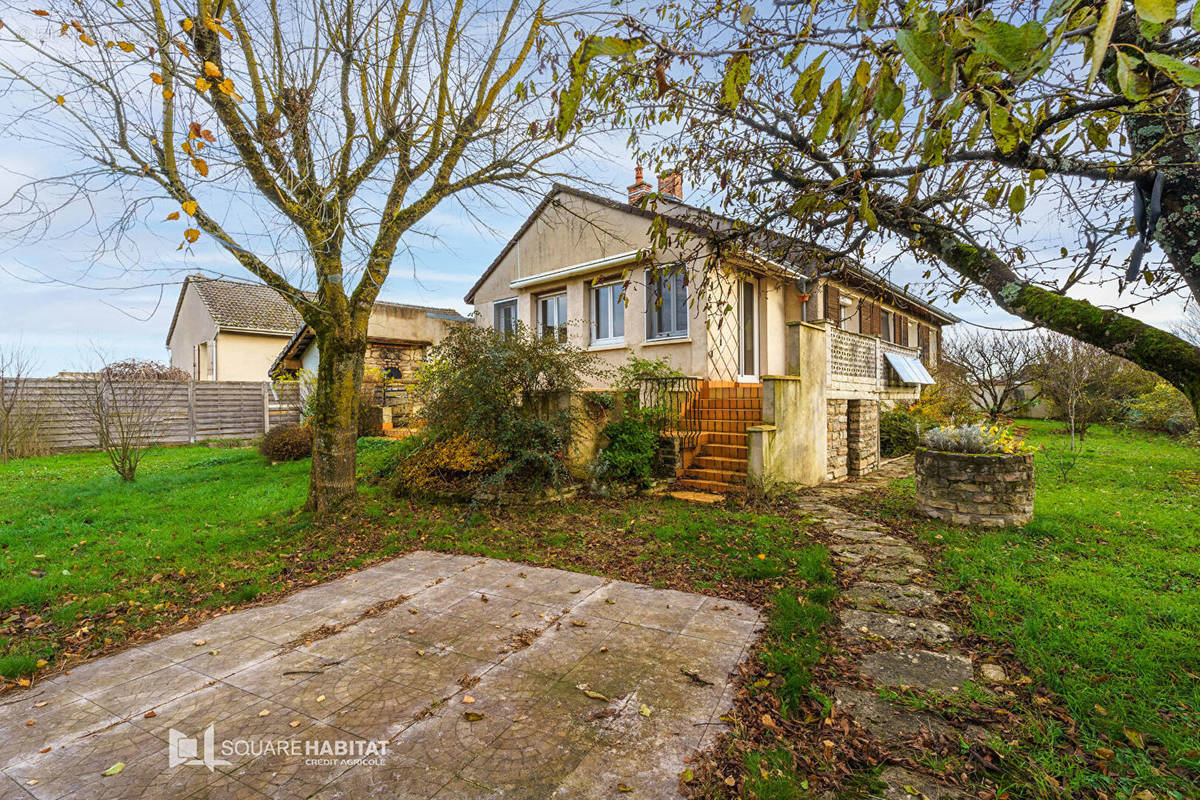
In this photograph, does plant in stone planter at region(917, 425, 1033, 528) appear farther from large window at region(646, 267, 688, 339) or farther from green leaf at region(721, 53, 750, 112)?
green leaf at region(721, 53, 750, 112)

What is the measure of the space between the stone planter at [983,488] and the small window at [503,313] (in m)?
9.97

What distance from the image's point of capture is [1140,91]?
117cm

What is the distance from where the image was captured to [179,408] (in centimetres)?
1441

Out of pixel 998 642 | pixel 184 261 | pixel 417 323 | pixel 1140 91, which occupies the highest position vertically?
pixel 417 323

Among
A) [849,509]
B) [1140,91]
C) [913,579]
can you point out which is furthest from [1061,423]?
[1140,91]

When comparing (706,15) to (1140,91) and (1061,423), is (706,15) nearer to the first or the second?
(1140,91)

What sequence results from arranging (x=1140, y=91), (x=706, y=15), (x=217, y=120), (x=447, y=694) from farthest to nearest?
(x=217, y=120), (x=706, y=15), (x=447, y=694), (x=1140, y=91)

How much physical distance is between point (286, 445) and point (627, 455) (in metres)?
7.55

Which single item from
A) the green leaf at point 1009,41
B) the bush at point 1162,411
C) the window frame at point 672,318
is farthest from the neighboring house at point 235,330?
the bush at point 1162,411

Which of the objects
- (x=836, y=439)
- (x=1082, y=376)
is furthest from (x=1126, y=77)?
(x=1082, y=376)

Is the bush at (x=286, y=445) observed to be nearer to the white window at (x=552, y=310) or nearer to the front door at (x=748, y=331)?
the white window at (x=552, y=310)

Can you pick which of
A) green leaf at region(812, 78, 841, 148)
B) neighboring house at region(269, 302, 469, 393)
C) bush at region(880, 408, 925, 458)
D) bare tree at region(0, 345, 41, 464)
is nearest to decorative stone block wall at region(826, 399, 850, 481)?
bush at region(880, 408, 925, 458)

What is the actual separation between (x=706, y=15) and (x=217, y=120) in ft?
15.7

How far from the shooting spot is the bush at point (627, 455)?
25.4ft
